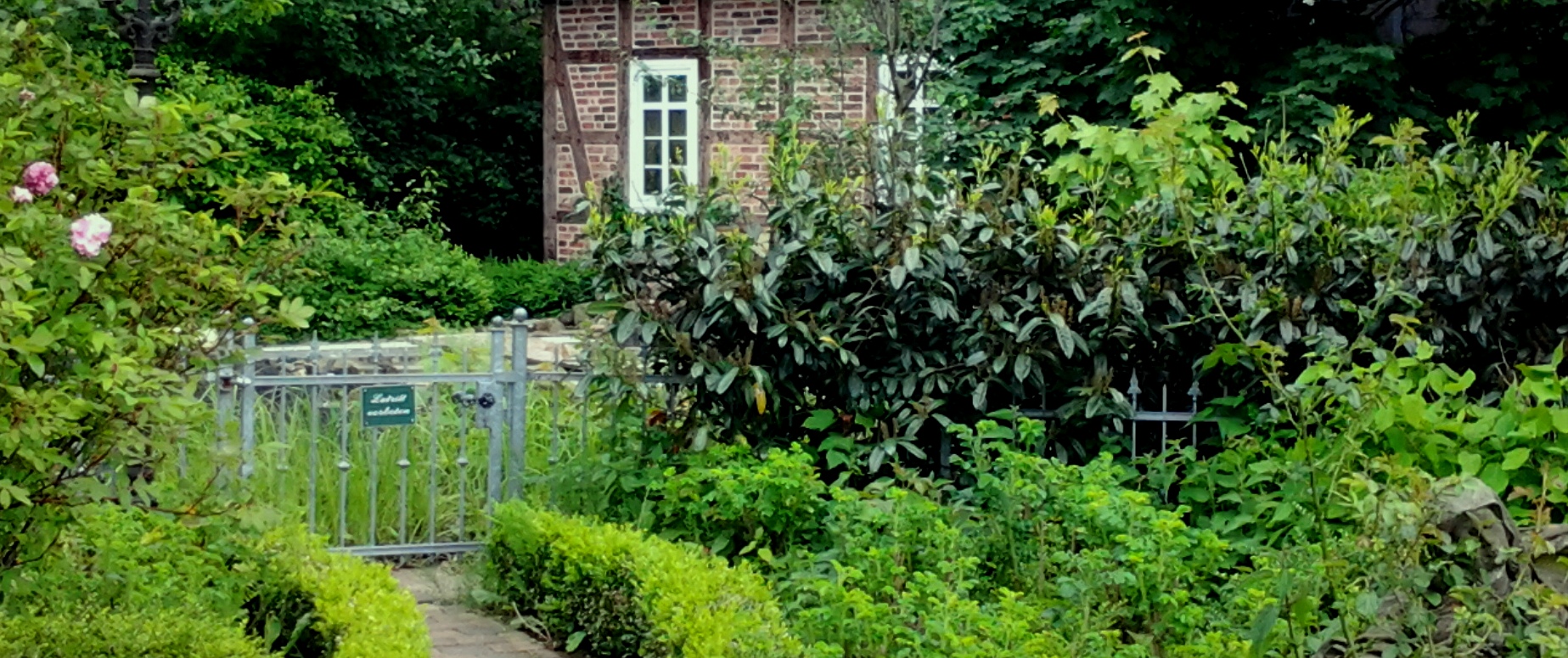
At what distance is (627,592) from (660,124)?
13.0 metres

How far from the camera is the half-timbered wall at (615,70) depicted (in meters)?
17.0

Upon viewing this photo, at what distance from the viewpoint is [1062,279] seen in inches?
244

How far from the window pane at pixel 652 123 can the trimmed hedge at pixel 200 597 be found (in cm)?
1255

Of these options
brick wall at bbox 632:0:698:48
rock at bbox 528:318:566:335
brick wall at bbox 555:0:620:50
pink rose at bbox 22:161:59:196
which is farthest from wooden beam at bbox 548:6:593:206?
pink rose at bbox 22:161:59:196

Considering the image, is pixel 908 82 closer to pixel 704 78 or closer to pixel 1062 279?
pixel 1062 279

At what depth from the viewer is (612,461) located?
21.5 feet

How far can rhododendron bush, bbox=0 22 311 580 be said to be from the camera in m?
3.88

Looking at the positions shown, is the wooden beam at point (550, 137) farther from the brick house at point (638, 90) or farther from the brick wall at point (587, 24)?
the brick wall at point (587, 24)

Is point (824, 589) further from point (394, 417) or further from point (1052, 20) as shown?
point (1052, 20)

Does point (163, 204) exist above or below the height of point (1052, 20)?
below

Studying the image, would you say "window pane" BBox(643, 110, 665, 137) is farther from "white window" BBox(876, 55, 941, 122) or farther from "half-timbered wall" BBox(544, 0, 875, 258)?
"white window" BBox(876, 55, 941, 122)

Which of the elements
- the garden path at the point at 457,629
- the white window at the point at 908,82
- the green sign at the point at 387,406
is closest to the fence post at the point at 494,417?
the green sign at the point at 387,406

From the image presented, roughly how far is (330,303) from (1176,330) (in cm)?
953

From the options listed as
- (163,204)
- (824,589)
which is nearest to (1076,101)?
(824,589)
